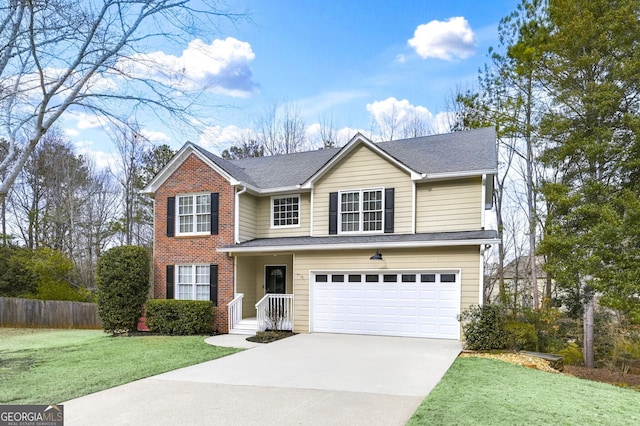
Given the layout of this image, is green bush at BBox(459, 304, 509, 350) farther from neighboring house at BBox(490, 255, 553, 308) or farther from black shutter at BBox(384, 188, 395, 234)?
neighboring house at BBox(490, 255, 553, 308)

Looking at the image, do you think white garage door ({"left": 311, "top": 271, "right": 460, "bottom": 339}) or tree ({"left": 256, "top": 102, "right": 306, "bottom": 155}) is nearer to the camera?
white garage door ({"left": 311, "top": 271, "right": 460, "bottom": 339})

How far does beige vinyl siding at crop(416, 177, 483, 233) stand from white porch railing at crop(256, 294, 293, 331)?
4.91 metres

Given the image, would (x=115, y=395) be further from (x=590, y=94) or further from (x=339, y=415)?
(x=590, y=94)

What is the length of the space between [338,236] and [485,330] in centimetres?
548

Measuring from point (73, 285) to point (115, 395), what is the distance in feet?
62.4

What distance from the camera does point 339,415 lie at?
18.3ft

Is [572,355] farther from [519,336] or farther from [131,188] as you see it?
[131,188]

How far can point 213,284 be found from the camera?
1490cm

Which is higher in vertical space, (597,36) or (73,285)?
(597,36)

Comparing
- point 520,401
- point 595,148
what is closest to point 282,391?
point 520,401

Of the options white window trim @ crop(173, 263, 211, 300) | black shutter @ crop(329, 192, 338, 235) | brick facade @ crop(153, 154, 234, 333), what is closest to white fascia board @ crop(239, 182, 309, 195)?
brick facade @ crop(153, 154, 234, 333)

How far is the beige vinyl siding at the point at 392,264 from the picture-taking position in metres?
11.8

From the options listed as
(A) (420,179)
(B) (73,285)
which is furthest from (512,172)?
(B) (73,285)

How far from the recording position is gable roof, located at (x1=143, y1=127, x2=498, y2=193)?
43.6ft
